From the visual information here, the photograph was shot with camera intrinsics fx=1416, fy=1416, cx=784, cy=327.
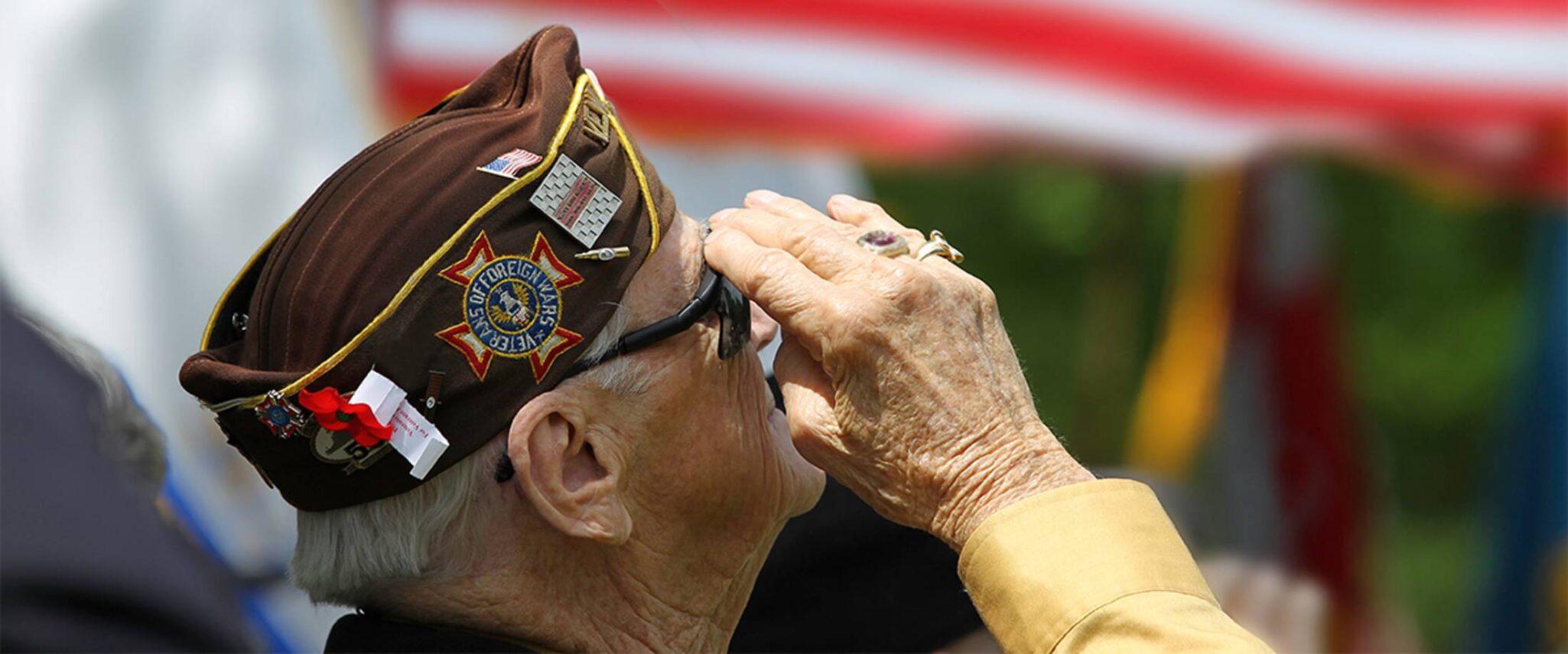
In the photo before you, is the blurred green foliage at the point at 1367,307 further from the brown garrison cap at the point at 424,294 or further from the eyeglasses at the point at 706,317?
the brown garrison cap at the point at 424,294

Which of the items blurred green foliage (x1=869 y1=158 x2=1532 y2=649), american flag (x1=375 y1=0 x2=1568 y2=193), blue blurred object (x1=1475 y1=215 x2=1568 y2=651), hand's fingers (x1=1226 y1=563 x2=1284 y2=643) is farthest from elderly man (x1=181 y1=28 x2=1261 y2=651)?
blue blurred object (x1=1475 y1=215 x2=1568 y2=651)

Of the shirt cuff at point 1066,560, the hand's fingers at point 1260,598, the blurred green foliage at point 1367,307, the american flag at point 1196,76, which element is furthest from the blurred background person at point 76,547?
the blurred green foliage at point 1367,307

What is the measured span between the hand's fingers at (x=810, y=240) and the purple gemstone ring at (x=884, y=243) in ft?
0.04

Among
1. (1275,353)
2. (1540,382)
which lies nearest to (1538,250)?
(1540,382)

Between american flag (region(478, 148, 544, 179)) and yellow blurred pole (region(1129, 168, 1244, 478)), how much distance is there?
423 centimetres

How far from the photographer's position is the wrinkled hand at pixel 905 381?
78.6 inches

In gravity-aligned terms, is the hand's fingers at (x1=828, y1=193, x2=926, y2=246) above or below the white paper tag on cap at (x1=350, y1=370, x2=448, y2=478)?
above

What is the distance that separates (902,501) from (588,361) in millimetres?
512

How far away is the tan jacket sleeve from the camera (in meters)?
1.85

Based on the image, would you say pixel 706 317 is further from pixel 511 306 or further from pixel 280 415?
pixel 280 415

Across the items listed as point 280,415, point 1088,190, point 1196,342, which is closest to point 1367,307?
point 1088,190

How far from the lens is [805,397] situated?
2094 millimetres

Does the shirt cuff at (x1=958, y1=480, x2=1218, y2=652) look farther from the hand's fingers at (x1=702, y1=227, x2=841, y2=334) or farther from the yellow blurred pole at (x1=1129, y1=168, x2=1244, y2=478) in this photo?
the yellow blurred pole at (x1=1129, y1=168, x2=1244, y2=478)

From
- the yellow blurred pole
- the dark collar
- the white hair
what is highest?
the white hair
